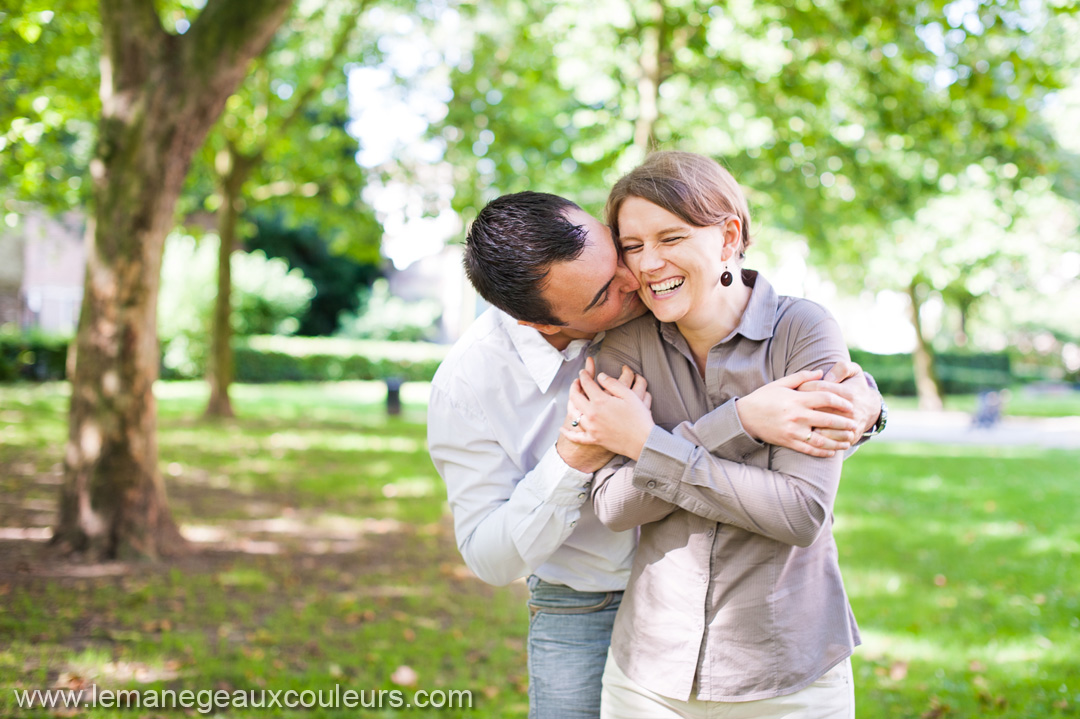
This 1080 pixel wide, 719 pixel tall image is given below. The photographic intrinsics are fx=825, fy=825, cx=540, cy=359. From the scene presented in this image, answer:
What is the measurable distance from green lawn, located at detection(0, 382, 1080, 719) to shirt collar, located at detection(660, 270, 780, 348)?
3.05 m

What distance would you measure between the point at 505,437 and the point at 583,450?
1.19 ft

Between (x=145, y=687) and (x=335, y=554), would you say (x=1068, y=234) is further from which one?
(x=145, y=687)

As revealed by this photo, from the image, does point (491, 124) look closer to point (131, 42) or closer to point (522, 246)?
point (131, 42)

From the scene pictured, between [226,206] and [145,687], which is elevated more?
[226,206]

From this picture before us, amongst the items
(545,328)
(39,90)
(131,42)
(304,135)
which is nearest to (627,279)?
(545,328)

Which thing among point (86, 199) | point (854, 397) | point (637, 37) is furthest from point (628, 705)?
point (86, 199)

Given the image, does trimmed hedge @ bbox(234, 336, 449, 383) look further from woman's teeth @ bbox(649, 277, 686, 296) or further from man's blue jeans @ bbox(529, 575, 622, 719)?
woman's teeth @ bbox(649, 277, 686, 296)

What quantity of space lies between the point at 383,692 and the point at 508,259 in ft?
10.9

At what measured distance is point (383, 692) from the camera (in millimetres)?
4598

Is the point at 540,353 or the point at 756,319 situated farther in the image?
the point at 540,353

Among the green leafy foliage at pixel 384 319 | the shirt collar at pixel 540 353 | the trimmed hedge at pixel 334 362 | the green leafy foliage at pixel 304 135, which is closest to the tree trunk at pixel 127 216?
the shirt collar at pixel 540 353

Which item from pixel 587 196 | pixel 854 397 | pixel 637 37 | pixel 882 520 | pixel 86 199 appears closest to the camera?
pixel 854 397

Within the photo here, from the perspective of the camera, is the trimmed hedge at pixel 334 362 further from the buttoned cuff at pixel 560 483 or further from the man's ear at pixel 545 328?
the buttoned cuff at pixel 560 483

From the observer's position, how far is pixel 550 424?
8.23ft
